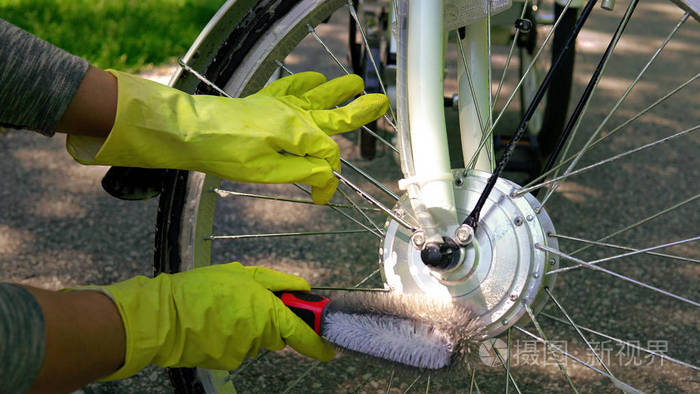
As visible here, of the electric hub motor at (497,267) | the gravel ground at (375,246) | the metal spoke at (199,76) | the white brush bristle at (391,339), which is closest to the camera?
the white brush bristle at (391,339)

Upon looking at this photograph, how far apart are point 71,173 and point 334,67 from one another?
140 cm

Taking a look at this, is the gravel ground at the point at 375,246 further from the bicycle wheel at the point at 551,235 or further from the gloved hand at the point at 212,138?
the gloved hand at the point at 212,138

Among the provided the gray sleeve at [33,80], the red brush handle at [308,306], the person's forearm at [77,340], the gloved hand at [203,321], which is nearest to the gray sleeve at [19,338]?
the person's forearm at [77,340]

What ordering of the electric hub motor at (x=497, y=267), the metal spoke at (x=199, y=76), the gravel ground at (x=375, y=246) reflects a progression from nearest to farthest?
1. the electric hub motor at (x=497, y=267)
2. the metal spoke at (x=199, y=76)
3. the gravel ground at (x=375, y=246)

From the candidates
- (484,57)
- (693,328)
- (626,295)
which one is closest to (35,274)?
(484,57)

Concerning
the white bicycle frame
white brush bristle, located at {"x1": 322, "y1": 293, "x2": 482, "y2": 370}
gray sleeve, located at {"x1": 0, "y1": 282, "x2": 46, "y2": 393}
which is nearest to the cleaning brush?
white brush bristle, located at {"x1": 322, "y1": 293, "x2": 482, "y2": 370}

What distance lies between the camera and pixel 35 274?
6.32 feet

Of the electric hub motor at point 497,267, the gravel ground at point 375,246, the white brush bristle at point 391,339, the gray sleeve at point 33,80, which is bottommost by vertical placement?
the gravel ground at point 375,246

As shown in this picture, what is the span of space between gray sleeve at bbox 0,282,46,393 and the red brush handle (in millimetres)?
400

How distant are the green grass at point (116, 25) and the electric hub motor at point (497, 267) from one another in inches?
98.0

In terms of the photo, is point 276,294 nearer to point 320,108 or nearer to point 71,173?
point 320,108

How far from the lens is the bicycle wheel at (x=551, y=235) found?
1.30 m

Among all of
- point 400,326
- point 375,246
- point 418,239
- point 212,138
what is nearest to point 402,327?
point 400,326

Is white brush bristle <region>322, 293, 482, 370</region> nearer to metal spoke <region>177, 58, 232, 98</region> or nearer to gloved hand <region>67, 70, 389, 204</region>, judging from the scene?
gloved hand <region>67, 70, 389, 204</region>
